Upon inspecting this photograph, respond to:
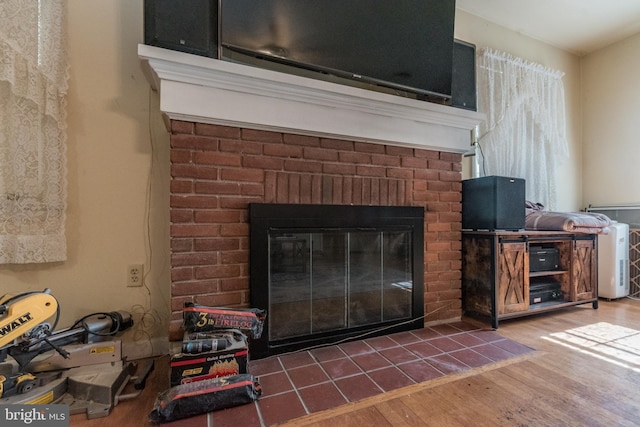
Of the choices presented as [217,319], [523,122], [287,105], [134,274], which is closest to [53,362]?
[134,274]

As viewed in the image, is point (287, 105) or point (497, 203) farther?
point (497, 203)

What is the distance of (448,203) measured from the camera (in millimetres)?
1994

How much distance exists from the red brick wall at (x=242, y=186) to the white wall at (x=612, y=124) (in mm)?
2382

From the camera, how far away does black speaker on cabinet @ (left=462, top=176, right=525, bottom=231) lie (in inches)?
74.5

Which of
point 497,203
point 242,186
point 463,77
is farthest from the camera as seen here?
point 463,77

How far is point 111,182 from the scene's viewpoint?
1.52 meters

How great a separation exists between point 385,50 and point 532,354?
6.09 feet

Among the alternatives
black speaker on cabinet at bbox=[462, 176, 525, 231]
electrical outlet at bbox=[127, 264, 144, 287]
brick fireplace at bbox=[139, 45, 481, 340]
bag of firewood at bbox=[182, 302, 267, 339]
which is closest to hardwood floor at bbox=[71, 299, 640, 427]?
bag of firewood at bbox=[182, 302, 267, 339]

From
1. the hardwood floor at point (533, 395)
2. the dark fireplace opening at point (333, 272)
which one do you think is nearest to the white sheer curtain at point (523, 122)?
the dark fireplace opening at point (333, 272)

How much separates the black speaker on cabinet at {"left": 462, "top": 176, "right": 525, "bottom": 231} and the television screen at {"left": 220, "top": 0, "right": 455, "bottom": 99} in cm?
66

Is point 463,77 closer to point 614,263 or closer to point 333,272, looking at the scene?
point 333,272

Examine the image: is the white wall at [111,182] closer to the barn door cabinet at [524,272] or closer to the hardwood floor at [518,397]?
the hardwood floor at [518,397]

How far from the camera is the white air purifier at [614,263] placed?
99.3 inches

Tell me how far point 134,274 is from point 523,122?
3.23 m
